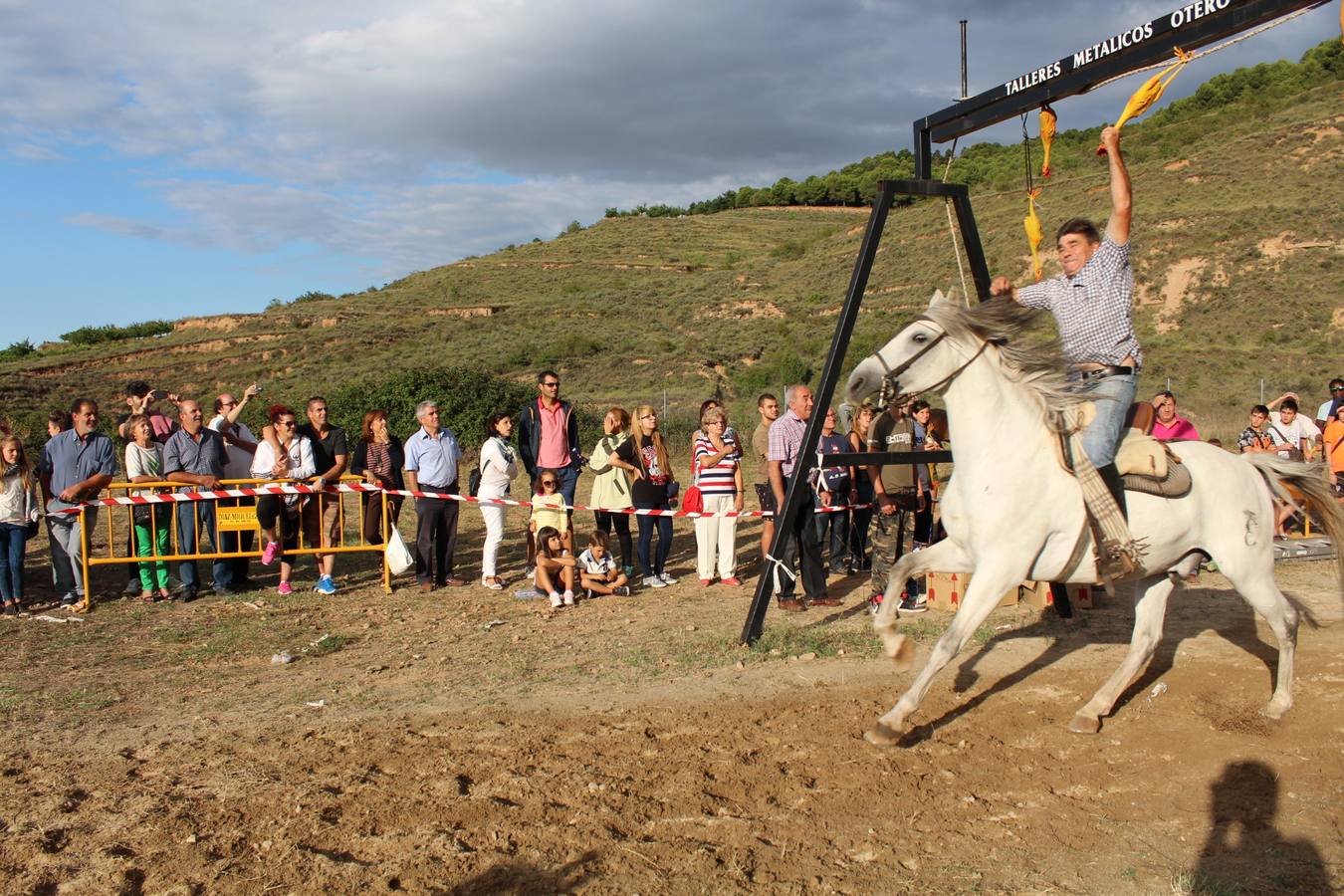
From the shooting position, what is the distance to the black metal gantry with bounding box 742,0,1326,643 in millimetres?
5496

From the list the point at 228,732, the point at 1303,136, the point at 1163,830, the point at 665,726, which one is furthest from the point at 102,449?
the point at 1303,136

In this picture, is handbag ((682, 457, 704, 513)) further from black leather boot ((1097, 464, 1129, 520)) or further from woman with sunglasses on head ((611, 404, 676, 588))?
black leather boot ((1097, 464, 1129, 520))

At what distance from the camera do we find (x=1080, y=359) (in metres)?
5.71

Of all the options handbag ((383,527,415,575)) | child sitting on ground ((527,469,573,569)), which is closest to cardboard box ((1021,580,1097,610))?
child sitting on ground ((527,469,573,569))

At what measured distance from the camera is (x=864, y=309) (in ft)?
154

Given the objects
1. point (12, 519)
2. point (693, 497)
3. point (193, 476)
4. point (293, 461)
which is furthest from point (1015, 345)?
point (12, 519)

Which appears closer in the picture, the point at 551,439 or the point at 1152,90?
the point at 1152,90

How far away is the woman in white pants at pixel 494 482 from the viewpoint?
414 inches

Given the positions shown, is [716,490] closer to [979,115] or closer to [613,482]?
[613,482]

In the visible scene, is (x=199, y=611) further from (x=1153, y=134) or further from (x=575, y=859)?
(x=1153, y=134)

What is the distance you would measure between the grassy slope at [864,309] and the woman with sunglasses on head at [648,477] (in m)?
17.8

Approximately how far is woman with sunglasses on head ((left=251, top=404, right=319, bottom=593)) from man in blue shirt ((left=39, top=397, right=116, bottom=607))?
4.92 feet

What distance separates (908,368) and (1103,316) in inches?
54.7

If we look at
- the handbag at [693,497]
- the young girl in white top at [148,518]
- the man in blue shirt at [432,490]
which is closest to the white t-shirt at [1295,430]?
the handbag at [693,497]
